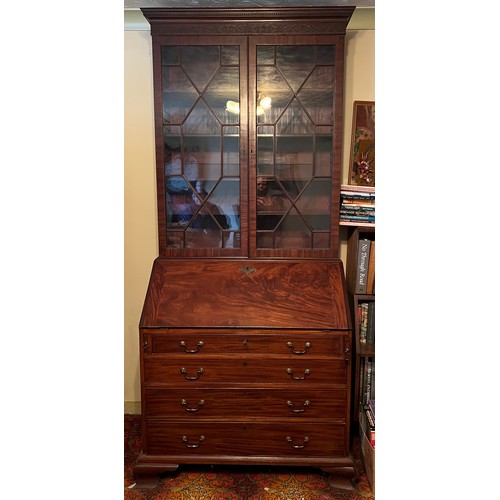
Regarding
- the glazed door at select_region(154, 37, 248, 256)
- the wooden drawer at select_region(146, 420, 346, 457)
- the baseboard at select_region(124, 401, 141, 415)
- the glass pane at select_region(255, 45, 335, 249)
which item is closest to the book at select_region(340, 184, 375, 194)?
the glass pane at select_region(255, 45, 335, 249)

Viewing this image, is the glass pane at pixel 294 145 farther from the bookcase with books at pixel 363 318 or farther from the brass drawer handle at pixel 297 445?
the brass drawer handle at pixel 297 445

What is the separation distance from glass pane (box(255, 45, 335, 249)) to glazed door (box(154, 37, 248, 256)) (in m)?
0.10

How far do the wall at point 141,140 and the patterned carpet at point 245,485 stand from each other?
2.15 ft

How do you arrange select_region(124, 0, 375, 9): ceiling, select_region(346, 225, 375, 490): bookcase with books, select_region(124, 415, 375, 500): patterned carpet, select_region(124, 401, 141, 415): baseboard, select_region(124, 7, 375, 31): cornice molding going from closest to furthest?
select_region(124, 415, 375, 500): patterned carpet
select_region(124, 0, 375, 9): ceiling
select_region(346, 225, 375, 490): bookcase with books
select_region(124, 7, 375, 31): cornice molding
select_region(124, 401, 141, 415): baseboard

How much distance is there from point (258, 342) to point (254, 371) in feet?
0.40

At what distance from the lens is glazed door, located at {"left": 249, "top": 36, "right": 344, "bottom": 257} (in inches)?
86.5

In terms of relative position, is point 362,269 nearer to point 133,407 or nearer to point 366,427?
point 366,427

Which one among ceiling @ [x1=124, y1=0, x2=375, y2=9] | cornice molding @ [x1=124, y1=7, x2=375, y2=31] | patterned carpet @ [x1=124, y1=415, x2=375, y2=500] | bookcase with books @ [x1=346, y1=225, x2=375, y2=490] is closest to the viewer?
patterned carpet @ [x1=124, y1=415, x2=375, y2=500]

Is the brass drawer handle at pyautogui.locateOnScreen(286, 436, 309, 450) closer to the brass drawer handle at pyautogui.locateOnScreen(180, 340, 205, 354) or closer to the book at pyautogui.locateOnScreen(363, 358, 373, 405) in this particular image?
the book at pyautogui.locateOnScreen(363, 358, 373, 405)
